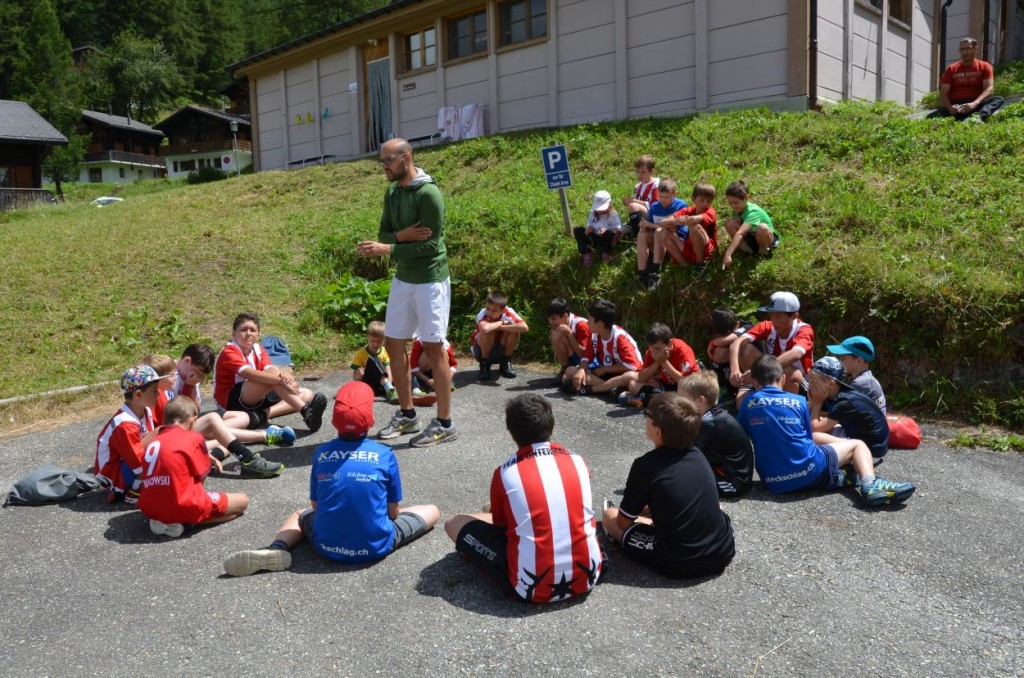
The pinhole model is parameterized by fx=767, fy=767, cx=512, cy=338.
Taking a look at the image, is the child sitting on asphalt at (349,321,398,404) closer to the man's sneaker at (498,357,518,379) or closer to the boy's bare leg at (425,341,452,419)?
the man's sneaker at (498,357,518,379)

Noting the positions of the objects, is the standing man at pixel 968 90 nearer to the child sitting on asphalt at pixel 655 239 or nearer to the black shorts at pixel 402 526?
the child sitting on asphalt at pixel 655 239

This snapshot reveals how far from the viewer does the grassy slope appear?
7.48 meters

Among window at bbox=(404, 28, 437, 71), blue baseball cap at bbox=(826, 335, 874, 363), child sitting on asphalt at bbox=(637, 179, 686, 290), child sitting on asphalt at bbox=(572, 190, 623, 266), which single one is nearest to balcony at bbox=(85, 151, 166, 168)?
window at bbox=(404, 28, 437, 71)

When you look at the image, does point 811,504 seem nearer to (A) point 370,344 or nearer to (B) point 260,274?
(A) point 370,344

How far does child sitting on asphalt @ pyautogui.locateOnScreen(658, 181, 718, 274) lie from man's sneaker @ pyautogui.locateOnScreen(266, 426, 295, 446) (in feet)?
15.9

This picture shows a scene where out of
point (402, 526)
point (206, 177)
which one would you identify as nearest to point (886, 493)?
point (402, 526)

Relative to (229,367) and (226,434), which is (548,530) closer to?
(226,434)

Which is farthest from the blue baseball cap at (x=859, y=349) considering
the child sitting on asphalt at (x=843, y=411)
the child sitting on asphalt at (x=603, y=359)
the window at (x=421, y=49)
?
the window at (x=421, y=49)

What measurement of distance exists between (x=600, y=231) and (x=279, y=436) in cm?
505

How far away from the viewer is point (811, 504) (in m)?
5.12

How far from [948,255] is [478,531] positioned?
6.39 meters

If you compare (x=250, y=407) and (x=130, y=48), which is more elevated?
(x=130, y=48)

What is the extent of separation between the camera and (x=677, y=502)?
4.04 metres

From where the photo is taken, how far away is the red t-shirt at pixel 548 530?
3.79 m
